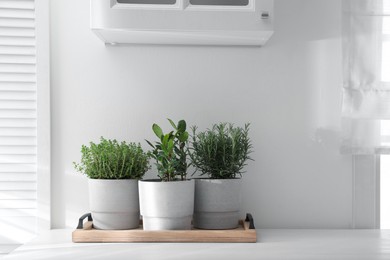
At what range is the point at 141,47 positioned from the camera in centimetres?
166

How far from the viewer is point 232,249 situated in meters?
1.32

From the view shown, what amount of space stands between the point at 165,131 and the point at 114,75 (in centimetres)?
24

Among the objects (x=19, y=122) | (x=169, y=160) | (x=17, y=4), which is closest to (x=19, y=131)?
(x=19, y=122)

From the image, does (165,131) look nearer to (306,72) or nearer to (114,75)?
(114,75)

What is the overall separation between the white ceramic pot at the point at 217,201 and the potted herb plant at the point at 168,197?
43 mm

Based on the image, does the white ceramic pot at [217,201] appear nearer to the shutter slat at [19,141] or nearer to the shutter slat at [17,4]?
the shutter slat at [19,141]

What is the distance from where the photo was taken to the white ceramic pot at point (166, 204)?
1386mm

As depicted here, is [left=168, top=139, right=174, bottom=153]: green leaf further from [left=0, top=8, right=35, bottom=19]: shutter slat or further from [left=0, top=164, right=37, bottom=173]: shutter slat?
[left=0, top=8, right=35, bottom=19]: shutter slat

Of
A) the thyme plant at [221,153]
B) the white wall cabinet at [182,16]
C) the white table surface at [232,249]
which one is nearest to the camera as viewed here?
the white table surface at [232,249]

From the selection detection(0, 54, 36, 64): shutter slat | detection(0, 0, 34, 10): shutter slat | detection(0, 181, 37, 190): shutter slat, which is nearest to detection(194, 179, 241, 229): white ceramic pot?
detection(0, 181, 37, 190): shutter slat

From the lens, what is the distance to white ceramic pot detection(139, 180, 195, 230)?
54.6 inches

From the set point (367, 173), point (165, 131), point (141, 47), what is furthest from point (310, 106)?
point (141, 47)

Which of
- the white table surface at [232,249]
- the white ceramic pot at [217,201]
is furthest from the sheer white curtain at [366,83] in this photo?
the white ceramic pot at [217,201]

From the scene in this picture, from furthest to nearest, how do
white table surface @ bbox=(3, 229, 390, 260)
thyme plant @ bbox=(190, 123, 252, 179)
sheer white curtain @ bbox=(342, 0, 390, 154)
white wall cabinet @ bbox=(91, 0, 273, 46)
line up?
1. sheer white curtain @ bbox=(342, 0, 390, 154)
2. thyme plant @ bbox=(190, 123, 252, 179)
3. white wall cabinet @ bbox=(91, 0, 273, 46)
4. white table surface @ bbox=(3, 229, 390, 260)
